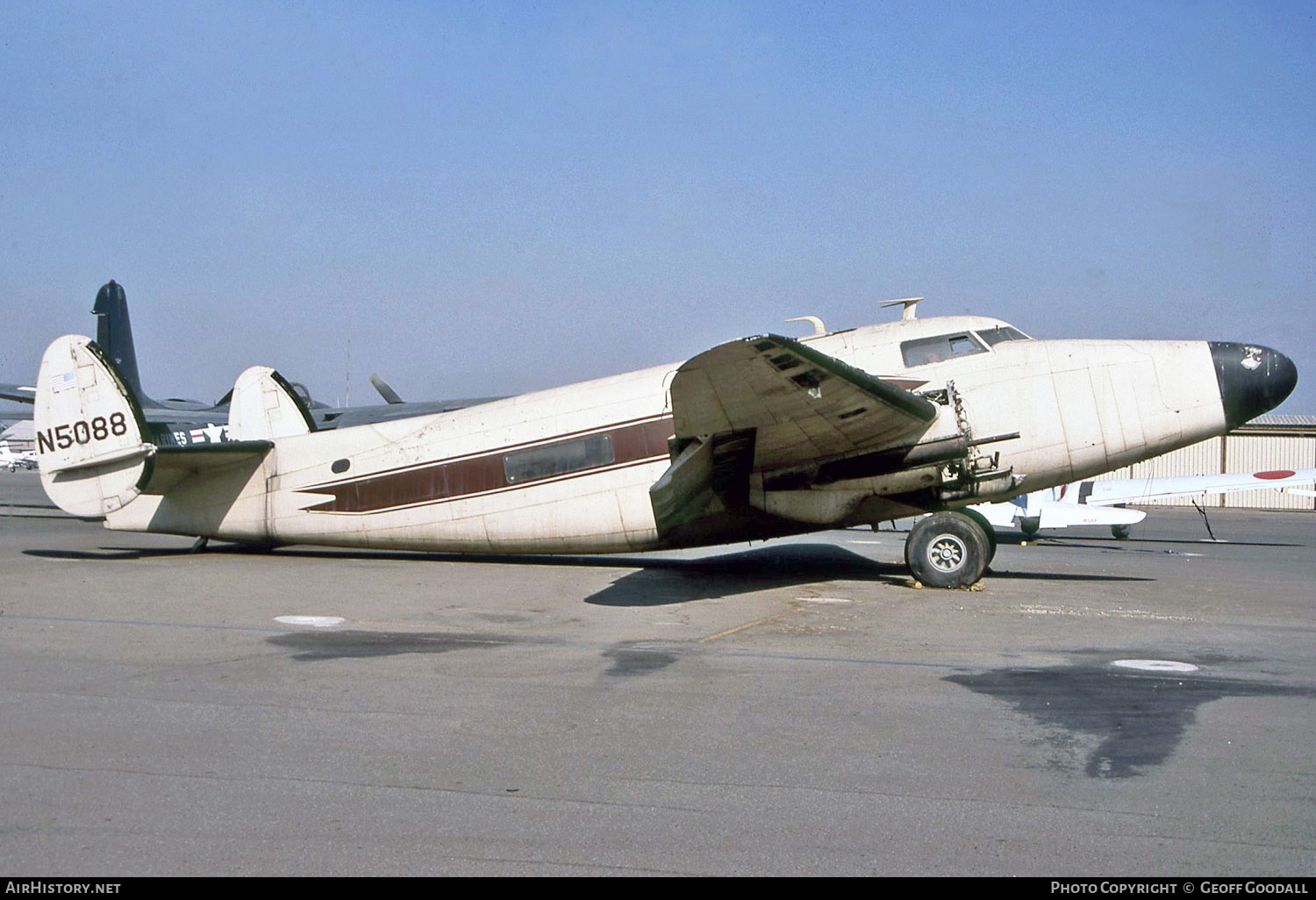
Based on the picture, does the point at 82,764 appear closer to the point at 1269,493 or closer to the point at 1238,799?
the point at 1238,799

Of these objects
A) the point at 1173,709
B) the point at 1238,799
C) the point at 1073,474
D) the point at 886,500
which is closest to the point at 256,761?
the point at 1238,799

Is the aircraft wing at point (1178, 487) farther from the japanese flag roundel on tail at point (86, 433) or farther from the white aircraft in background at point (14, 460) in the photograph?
the white aircraft in background at point (14, 460)

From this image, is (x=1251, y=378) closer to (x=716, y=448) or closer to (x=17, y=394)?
(x=716, y=448)

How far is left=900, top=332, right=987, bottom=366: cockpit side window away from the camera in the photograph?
44.1ft

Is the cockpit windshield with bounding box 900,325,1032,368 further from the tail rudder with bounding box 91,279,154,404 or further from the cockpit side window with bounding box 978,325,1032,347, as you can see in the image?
the tail rudder with bounding box 91,279,154,404

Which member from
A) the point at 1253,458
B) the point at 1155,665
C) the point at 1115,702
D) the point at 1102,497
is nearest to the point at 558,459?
the point at 1155,665

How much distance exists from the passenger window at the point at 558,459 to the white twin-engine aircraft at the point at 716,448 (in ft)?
0.09

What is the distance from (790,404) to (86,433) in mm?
10703

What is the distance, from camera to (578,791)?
512 centimetres

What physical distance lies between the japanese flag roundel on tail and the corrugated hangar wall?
148 feet

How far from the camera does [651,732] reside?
6258 mm

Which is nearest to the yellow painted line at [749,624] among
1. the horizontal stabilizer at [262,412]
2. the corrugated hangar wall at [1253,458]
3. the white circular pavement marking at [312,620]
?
the white circular pavement marking at [312,620]

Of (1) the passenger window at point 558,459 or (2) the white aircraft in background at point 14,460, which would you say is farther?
(2) the white aircraft in background at point 14,460

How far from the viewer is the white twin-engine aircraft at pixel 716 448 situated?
41.3 ft
